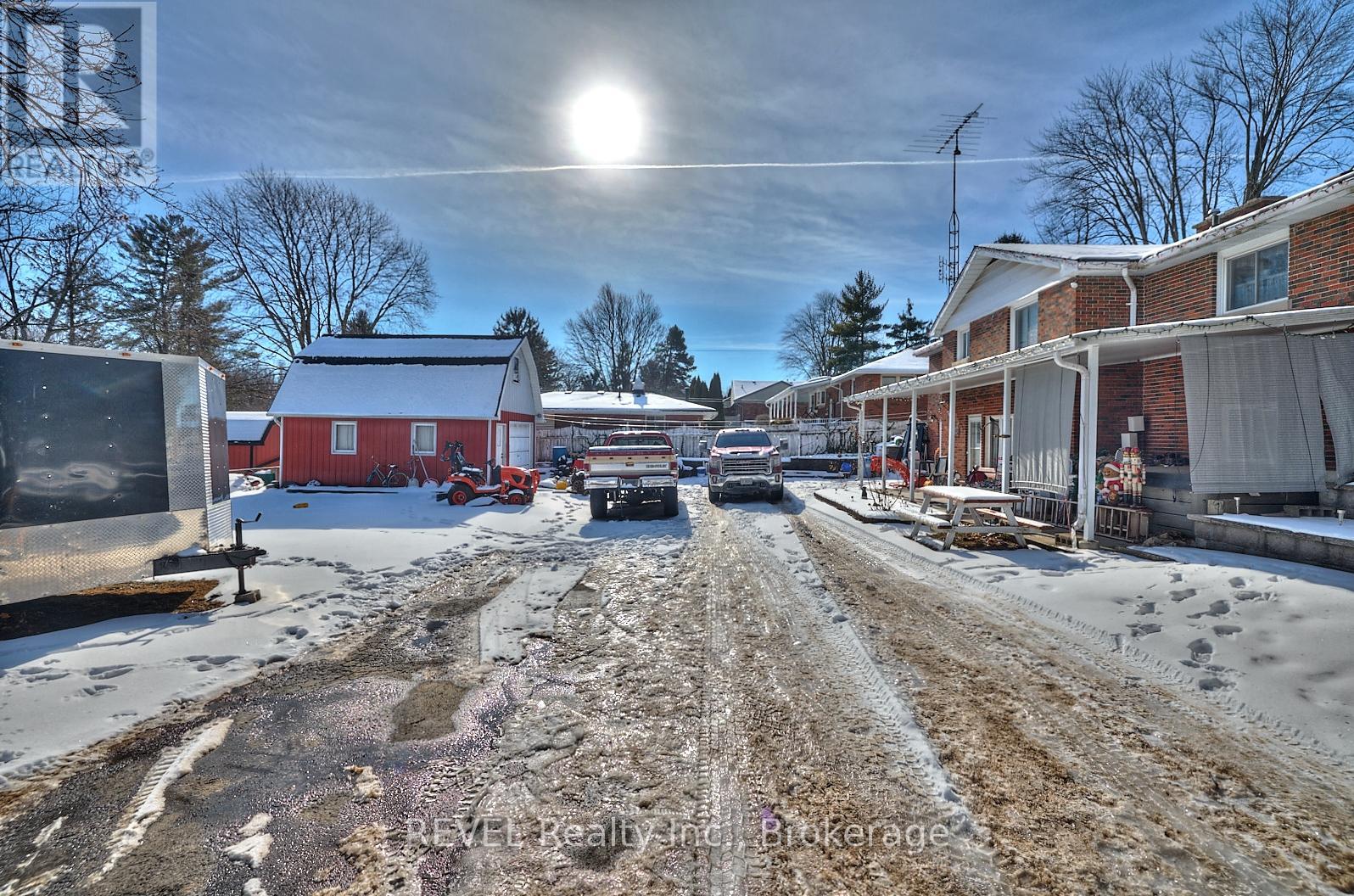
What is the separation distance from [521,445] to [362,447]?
5858mm

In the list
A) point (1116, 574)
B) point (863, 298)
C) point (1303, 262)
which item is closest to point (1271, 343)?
point (1303, 262)

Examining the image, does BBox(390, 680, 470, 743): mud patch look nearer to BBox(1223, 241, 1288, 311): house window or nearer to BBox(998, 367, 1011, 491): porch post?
BBox(998, 367, 1011, 491): porch post

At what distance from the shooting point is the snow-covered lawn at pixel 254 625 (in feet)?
11.0

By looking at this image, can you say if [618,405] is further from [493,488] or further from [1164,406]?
[1164,406]

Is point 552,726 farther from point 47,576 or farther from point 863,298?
point 863,298

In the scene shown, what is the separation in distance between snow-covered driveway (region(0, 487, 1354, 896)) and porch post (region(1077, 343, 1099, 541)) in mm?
3653

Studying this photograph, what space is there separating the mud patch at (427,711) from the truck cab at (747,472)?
11339 mm

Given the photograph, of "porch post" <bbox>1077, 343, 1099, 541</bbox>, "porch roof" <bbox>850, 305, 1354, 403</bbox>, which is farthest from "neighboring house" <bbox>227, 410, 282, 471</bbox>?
"porch post" <bbox>1077, 343, 1099, 541</bbox>

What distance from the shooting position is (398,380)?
1977 cm

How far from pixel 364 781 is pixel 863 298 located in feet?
149

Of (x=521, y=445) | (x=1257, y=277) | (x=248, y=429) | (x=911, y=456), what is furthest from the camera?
(x=248, y=429)

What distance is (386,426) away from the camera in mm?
18906

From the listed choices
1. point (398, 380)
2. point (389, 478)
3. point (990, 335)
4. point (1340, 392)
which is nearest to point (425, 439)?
point (389, 478)

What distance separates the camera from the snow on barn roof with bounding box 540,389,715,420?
35.2 m
